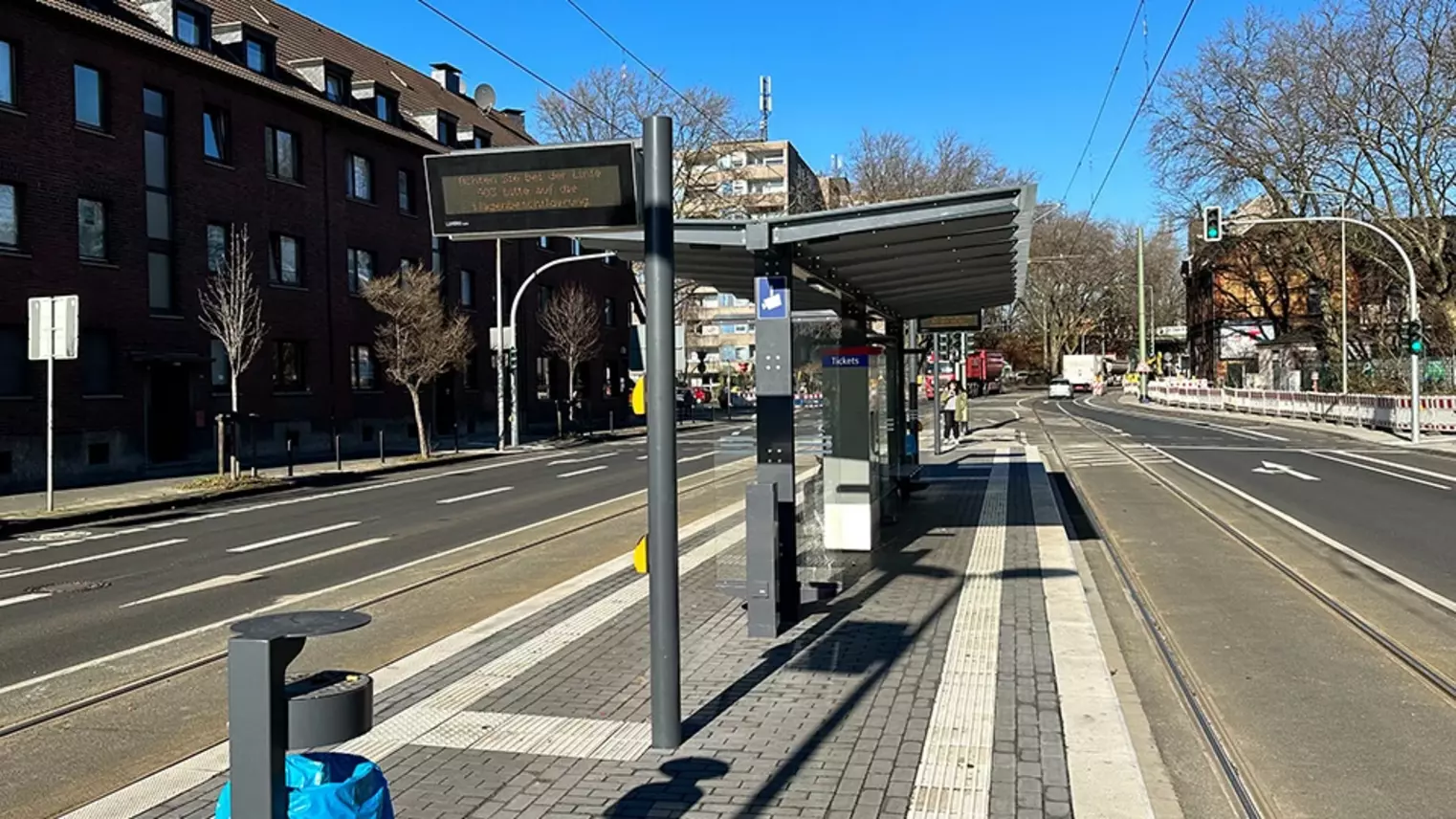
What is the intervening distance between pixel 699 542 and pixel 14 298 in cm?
1774

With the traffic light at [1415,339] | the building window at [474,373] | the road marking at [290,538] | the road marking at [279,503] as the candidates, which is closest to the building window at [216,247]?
the road marking at [279,503]

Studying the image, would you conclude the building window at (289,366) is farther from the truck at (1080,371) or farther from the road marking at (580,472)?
the truck at (1080,371)

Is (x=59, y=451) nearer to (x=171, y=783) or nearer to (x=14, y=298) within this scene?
(x=14, y=298)

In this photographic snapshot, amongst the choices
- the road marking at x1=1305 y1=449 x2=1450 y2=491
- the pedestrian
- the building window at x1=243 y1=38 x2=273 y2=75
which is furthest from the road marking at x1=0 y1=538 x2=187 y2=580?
the pedestrian

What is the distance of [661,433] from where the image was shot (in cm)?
485

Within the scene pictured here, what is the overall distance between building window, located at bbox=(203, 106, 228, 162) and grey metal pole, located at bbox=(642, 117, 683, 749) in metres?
27.0

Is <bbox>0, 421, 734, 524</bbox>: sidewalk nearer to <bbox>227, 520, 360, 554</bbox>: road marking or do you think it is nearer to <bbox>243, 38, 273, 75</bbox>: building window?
<bbox>227, 520, 360, 554</bbox>: road marking

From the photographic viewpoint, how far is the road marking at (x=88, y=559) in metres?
11.6

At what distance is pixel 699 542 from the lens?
1194 cm

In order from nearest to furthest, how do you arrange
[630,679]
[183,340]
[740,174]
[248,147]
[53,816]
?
1. [53,816]
2. [630,679]
3. [183,340]
4. [248,147]
5. [740,174]

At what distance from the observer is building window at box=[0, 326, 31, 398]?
22.2 m

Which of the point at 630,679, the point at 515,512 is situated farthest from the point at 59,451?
the point at 630,679

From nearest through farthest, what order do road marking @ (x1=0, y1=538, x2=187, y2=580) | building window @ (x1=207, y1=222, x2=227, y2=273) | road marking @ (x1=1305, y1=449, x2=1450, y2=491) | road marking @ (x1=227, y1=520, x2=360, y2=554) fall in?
road marking @ (x1=0, y1=538, x2=187, y2=580) → road marking @ (x1=227, y1=520, x2=360, y2=554) → road marking @ (x1=1305, y1=449, x2=1450, y2=491) → building window @ (x1=207, y1=222, x2=227, y2=273)

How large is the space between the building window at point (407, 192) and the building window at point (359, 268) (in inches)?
108
